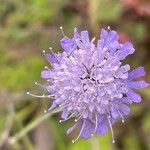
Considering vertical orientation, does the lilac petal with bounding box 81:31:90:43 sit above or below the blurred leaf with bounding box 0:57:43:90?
below

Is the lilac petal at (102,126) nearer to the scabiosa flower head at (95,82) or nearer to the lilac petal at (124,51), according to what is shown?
the scabiosa flower head at (95,82)

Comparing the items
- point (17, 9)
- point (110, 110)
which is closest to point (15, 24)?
point (17, 9)

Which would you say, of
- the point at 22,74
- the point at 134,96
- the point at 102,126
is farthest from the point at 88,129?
the point at 22,74

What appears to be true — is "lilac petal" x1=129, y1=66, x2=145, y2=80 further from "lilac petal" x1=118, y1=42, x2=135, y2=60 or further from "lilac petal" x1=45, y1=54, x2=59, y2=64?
"lilac petal" x1=45, y1=54, x2=59, y2=64

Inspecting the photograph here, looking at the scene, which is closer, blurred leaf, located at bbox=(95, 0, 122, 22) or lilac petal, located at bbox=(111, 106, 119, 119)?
lilac petal, located at bbox=(111, 106, 119, 119)

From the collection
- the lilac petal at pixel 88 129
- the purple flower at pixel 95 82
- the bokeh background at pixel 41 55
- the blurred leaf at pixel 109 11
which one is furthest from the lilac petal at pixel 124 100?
the blurred leaf at pixel 109 11

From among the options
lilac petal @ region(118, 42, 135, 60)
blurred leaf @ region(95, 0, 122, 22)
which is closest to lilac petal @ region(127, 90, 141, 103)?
lilac petal @ region(118, 42, 135, 60)

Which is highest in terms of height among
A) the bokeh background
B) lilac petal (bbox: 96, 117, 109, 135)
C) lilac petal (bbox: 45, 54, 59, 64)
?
the bokeh background

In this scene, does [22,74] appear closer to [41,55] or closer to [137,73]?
[41,55]
